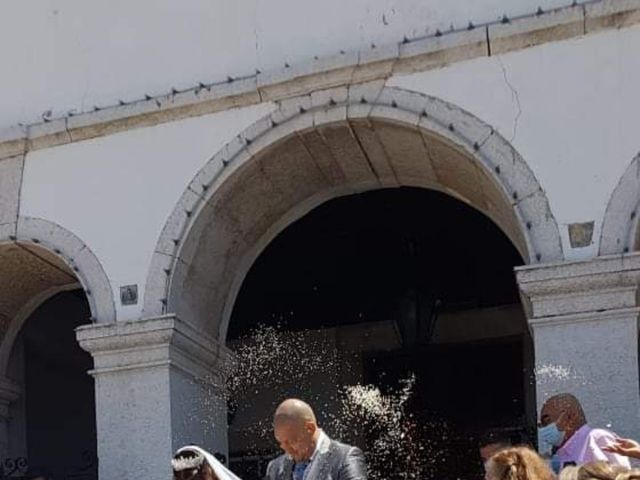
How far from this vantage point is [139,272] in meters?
8.40

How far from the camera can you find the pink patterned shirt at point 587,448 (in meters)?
5.87

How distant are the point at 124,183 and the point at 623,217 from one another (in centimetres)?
332

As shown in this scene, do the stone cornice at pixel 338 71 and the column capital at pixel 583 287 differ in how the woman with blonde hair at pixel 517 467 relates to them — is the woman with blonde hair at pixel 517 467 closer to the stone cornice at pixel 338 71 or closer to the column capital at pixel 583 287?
the column capital at pixel 583 287

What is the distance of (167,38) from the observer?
8.71 meters

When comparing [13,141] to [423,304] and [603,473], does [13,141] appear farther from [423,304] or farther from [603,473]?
[603,473]

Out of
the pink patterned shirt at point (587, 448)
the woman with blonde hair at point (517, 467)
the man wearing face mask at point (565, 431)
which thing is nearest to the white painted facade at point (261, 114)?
the man wearing face mask at point (565, 431)

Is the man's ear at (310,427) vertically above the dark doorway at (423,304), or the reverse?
the dark doorway at (423,304)

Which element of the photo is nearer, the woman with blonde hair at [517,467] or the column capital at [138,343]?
the woman with blonde hair at [517,467]

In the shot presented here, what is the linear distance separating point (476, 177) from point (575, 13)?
125 cm

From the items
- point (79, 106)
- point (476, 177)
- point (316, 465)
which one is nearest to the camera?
point (316, 465)

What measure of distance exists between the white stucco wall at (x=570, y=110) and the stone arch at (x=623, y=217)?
4 cm

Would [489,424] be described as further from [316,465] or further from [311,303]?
[316,465]

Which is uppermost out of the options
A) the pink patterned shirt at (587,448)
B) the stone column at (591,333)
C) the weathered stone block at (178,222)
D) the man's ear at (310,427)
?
the weathered stone block at (178,222)

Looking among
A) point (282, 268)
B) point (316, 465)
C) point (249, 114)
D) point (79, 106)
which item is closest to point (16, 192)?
point (79, 106)
